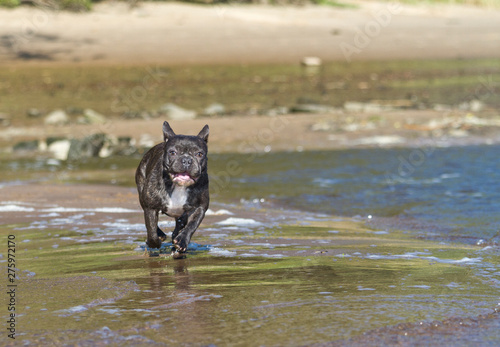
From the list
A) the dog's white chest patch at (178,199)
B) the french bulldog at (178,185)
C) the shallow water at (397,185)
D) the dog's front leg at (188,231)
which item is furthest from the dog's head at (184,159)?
the shallow water at (397,185)

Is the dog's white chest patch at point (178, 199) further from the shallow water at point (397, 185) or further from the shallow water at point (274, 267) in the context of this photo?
the shallow water at point (397, 185)

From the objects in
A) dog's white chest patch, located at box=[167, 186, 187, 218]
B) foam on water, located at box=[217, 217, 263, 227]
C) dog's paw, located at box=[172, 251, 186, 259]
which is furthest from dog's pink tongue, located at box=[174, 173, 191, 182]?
foam on water, located at box=[217, 217, 263, 227]

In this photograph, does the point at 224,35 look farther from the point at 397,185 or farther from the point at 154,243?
the point at 154,243

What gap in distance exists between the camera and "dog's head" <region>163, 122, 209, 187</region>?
267 inches

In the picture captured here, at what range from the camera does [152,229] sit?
284 inches

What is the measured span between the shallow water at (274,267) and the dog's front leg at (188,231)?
5.9 inches

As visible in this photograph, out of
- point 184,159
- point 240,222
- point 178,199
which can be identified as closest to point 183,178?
point 184,159

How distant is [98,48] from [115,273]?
961 inches

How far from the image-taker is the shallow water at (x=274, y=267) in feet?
16.2

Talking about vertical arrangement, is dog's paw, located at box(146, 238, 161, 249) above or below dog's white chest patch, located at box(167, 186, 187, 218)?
below

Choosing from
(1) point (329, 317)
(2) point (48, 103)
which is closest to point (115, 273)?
(1) point (329, 317)

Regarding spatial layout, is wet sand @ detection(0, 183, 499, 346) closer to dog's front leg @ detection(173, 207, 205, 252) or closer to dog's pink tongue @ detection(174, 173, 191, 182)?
dog's front leg @ detection(173, 207, 205, 252)

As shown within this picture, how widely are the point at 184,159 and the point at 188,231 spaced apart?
69 cm

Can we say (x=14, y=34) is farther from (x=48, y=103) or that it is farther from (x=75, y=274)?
(x=75, y=274)
